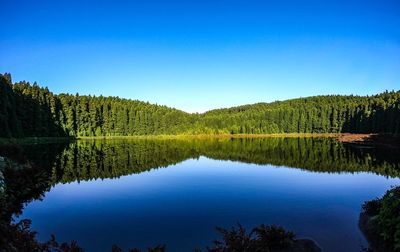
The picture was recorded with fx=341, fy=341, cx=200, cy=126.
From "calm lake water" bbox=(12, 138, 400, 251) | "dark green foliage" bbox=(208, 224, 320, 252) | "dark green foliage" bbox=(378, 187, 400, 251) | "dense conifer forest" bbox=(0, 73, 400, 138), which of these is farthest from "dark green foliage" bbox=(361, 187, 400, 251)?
"dense conifer forest" bbox=(0, 73, 400, 138)

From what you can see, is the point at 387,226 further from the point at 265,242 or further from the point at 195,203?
the point at 195,203

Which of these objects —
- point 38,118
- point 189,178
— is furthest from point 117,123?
point 189,178

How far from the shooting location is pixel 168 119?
172750 mm

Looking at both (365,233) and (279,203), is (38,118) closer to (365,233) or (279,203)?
(279,203)

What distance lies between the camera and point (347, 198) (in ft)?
75.1

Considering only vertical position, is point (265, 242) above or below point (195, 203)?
above

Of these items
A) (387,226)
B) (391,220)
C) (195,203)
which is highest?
(391,220)

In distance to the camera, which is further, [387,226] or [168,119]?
[168,119]

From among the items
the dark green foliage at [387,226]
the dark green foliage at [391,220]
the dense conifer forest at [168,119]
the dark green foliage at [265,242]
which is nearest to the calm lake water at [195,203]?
the dark green foliage at [387,226]

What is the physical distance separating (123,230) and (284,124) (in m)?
161

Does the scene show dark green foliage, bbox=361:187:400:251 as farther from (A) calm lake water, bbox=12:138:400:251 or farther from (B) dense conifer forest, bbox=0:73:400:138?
(B) dense conifer forest, bbox=0:73:400:138

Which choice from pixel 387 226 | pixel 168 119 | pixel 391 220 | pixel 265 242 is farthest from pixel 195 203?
pixel 168 119

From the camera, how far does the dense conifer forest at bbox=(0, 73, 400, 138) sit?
106625mm

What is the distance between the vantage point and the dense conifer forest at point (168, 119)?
350ft
